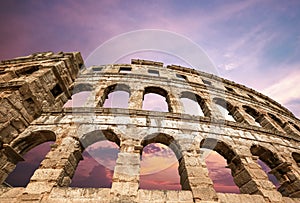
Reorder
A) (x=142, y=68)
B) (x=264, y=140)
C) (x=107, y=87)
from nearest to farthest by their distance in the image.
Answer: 1. (x=264, y=140)
2. (x=107, y=87)
3. (x=142, y=68)

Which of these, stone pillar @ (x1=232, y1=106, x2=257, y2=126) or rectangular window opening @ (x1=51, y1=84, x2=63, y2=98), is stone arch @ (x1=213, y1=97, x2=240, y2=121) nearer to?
stone pillar @ (x1=232, y1=106, x2=257, y2=126)

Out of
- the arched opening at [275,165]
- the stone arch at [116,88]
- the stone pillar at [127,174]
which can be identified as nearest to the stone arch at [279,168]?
the arched opening at [275,165]

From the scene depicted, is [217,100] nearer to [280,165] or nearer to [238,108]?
[238,108]

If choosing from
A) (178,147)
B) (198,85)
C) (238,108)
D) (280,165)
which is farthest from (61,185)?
(238,108)

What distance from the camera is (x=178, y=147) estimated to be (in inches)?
269

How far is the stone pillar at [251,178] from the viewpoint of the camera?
5.73 metres

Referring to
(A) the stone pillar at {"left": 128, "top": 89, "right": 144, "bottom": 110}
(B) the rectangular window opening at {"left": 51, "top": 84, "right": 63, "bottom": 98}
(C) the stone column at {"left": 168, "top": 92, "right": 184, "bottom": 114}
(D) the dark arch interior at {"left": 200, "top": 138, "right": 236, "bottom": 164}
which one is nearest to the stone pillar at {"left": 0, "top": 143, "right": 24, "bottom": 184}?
(B) the rectangular window opening at {"left": 51, "top": 84, "right": 63, "bottom": 98}

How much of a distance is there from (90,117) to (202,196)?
17.5 ft

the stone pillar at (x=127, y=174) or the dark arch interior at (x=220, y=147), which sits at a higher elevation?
the dark arch interior at (x=220, y=147)

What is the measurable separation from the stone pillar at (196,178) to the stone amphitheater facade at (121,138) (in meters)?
0.03

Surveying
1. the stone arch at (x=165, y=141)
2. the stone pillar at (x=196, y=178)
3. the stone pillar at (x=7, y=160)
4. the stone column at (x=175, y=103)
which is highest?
the stone column at (x=175, y=103)

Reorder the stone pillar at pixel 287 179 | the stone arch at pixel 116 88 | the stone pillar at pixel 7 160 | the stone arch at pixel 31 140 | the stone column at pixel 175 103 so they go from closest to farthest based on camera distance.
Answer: the stone pillar at pixel 7 160
the stone arch at pixel 31 140
the stone pillar at pixel 287 179
the stone column at pixel 175 103
the stone arch at pixel 116 88

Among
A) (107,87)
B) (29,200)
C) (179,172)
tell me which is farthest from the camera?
(107,87)

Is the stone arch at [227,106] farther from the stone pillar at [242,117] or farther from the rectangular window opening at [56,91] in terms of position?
the rectangular window opening at [56,91]
